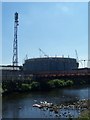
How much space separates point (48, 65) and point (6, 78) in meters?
47.1

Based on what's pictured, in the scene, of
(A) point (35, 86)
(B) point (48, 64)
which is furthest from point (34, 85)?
(B) point (48, 64)

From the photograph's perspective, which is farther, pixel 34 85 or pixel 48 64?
pixel 48 64

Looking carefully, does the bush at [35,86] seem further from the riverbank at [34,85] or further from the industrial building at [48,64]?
the industrial building at [48,64]

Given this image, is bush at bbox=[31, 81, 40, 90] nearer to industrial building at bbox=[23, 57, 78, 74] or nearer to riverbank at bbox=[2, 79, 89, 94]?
riverbank at bbox=[2, 79, 89, 94]

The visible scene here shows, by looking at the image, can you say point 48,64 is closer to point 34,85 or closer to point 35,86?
point 35,86

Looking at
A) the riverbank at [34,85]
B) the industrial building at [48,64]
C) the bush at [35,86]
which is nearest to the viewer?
the riverbank at [34,85]

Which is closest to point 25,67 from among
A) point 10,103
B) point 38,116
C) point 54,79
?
point 54,79

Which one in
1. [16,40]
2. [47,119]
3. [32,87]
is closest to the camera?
[47,119]

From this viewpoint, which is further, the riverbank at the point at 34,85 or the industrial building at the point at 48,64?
the industrial building at the point at 48,64

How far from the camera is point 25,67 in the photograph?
110 metres

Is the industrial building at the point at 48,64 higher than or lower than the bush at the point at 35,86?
higher

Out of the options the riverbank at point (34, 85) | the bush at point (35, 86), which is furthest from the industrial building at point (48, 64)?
the bush at point (35, 86)

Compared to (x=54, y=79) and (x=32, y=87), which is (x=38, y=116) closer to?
(x=32, y=87)

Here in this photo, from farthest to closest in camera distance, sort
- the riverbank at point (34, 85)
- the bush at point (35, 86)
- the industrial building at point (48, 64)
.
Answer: the industrial building at point (48, 64) → the bush at point (35, 86) → the riverbank at point (34, 85)
